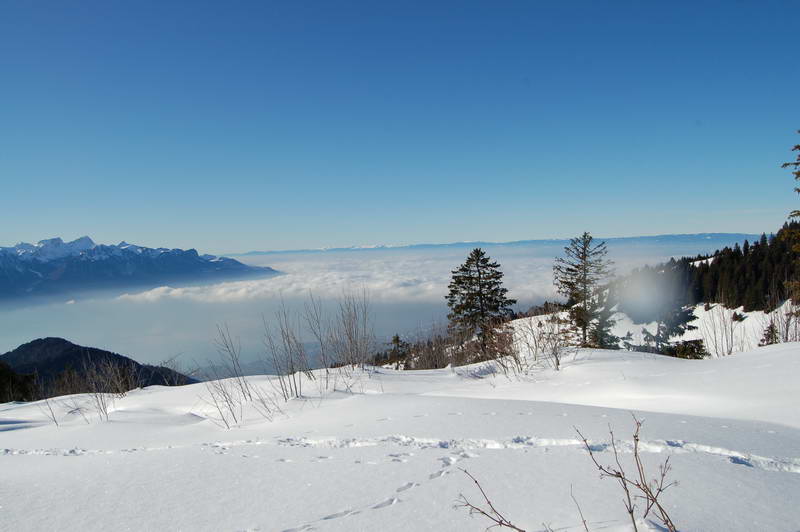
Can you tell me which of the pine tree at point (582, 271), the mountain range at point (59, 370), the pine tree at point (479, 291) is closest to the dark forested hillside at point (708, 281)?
the pine tree at point (582, 271)

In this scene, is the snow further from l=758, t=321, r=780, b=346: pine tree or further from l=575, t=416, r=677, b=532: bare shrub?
l=758, t=321, r=780, b=346: pine tree

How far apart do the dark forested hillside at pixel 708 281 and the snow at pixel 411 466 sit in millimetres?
57656

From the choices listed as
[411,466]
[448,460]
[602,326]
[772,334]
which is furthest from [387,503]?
[602,326]

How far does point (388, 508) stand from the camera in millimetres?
2475

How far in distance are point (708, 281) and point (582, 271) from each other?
4638 centimetres

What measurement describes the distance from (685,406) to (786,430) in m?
1.75

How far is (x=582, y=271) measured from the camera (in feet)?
114

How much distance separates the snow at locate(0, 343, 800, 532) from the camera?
2.37 metres

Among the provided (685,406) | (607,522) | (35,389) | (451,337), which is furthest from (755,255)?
(35,389)

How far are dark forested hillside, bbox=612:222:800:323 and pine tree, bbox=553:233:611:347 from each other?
2467 cm

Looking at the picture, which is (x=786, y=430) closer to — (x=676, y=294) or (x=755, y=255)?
(x=676, y=294)

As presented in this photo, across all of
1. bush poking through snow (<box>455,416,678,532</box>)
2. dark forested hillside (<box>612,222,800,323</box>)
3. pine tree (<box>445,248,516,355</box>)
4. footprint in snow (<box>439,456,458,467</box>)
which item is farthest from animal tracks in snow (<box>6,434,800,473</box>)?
dark forested hillside (<box>612,222,800,323</box>)

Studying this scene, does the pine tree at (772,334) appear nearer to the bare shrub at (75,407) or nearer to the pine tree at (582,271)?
the pine tree at (582,271)

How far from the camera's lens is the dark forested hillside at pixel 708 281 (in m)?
56.3
